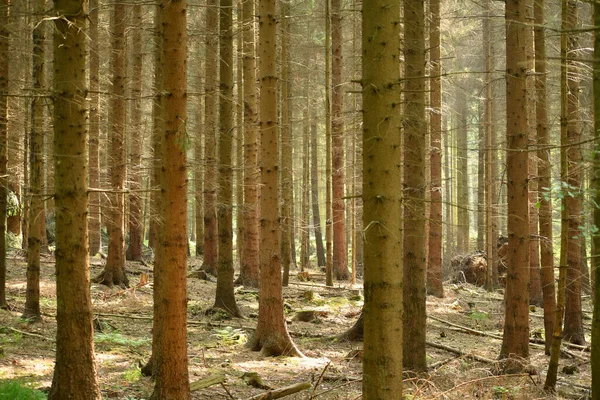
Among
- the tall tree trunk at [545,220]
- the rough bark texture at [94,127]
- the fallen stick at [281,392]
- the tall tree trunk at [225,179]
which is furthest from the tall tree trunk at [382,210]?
the rough bark texture at [94,127]

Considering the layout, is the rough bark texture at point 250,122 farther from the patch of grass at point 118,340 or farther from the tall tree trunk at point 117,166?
the patch of grass at point 118,340

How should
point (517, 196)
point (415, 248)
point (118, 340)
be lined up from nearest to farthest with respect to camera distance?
point (415, 248), point (517, 196), point (118, 340)

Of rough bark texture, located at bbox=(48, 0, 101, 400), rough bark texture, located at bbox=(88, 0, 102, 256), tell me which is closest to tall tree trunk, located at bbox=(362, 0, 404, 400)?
rough bark texture, located at bbox=(48, 0, 101, 400)

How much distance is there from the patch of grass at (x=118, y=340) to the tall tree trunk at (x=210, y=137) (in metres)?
3.26

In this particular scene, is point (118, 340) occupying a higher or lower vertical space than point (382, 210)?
lower

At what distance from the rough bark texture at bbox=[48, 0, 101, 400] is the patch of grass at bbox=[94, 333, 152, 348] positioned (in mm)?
3298

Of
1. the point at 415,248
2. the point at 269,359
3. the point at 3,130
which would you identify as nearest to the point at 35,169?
the point at 3,130

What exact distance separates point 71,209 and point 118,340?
13.1ft

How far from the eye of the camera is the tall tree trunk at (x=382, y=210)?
5.00 m

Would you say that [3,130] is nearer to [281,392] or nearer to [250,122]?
[250,122]

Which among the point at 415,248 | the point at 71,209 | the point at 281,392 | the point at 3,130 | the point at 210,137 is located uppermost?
the point at 210,137

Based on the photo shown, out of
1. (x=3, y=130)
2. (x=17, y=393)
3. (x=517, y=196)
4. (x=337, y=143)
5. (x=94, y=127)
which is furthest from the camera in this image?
(x=337, y=143)

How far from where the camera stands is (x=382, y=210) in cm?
501

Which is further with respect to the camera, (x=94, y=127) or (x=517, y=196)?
(x=94, y=127)
